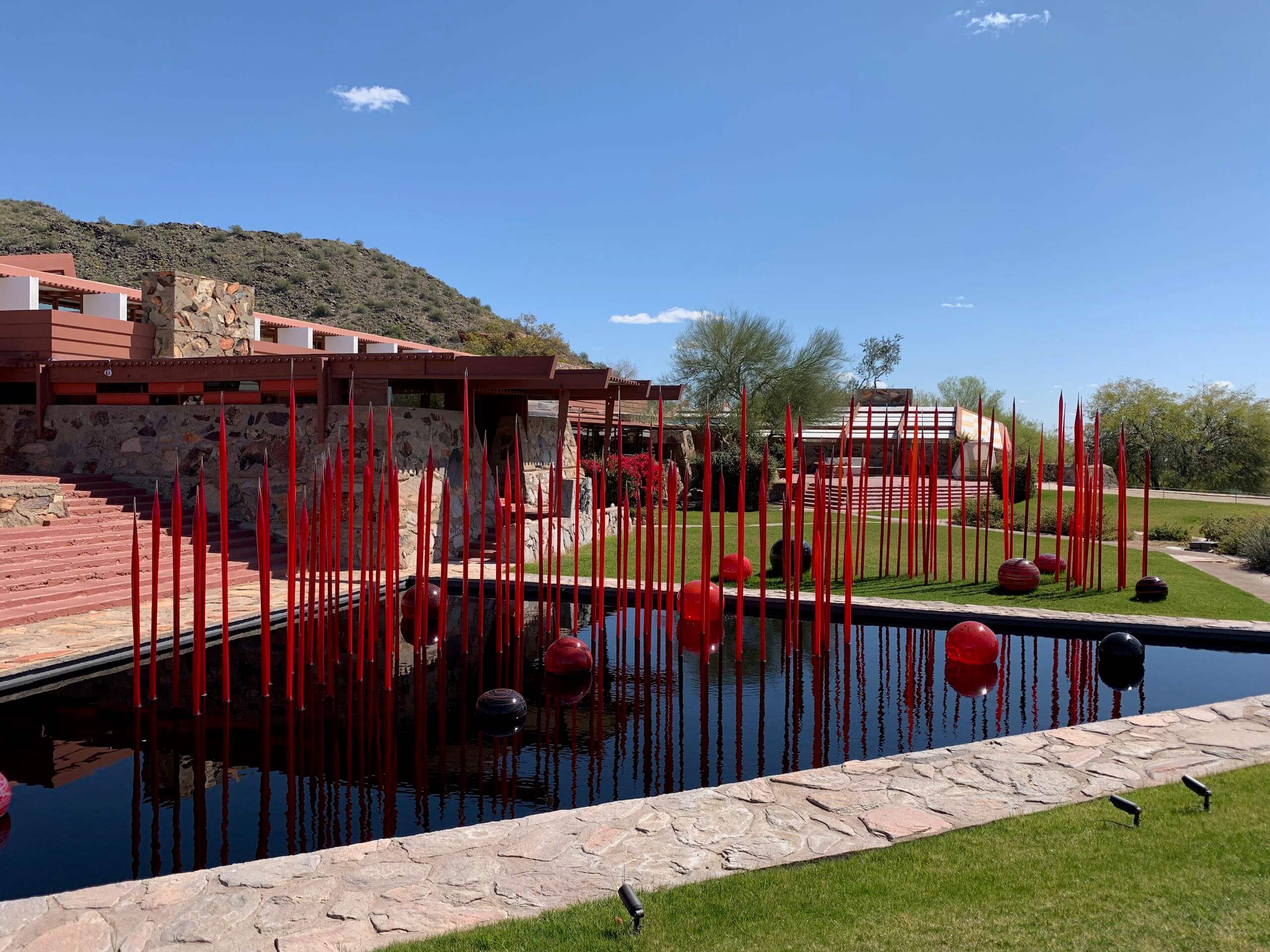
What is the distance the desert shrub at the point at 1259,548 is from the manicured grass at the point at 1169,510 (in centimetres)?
478

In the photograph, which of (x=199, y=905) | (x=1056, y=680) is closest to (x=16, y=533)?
(x=199, y=905)

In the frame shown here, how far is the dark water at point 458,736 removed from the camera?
19.3 feet

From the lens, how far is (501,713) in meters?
7.87

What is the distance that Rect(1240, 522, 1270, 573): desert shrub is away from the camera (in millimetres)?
17031

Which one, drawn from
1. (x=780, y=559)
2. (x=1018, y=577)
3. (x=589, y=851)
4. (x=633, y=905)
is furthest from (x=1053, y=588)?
(x=633, y=905)

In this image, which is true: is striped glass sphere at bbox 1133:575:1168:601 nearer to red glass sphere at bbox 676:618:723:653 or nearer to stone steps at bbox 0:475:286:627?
red glass sphere at bbox 676:618:723:653

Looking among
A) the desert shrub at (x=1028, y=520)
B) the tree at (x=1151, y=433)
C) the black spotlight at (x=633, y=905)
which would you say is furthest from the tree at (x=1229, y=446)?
the black spotlight at (x=633, y=905)

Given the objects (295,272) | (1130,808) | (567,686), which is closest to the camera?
(1130,808)

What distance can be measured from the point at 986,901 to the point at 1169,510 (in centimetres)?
2836

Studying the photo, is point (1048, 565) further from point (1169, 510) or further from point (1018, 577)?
point (1169, 510)

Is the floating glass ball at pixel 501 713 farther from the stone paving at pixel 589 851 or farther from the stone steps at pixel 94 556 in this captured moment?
the stone steps at pixel 94 556

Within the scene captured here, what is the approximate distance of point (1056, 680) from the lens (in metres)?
9.58

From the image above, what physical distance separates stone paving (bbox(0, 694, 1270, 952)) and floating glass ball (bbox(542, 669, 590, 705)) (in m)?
3.04

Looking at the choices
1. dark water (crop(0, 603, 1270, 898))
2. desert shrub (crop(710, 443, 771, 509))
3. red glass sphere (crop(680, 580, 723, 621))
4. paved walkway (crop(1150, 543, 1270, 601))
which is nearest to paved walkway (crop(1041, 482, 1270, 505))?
desert shrub (crop(710, 443, 771, 509))
